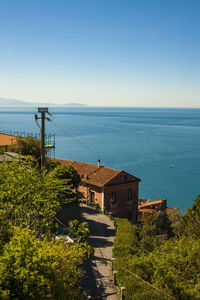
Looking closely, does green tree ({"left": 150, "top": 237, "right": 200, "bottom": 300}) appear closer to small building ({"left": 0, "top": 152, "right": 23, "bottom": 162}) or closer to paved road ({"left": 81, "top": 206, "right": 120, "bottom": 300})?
paved road ({"left": 81, "top": 206, "right": 120, "bottom": 300})

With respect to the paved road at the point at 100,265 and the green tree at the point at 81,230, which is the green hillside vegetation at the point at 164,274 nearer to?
the paved road at the point at 100,265

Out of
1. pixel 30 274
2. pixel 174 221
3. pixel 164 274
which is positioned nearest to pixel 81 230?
pixel 164 274

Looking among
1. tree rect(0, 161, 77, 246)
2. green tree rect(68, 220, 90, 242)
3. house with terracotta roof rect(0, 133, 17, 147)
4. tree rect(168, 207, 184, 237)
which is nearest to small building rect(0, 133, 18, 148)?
house with terracotta roof rect(0, 133, 17, 147)

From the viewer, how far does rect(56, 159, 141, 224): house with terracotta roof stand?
38.1 metres

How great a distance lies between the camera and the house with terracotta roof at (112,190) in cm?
3806

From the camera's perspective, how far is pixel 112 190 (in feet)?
126

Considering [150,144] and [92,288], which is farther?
[150,144]

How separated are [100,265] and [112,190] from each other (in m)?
20.0

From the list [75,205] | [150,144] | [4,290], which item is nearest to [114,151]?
[150,144]

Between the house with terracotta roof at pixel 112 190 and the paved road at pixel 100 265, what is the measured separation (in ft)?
27.7

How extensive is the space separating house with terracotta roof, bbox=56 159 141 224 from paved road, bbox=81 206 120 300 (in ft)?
27.7

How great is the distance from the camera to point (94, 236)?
24.6 meters

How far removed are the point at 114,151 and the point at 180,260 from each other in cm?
11861

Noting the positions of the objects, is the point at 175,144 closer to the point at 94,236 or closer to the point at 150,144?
the point at 150,144
